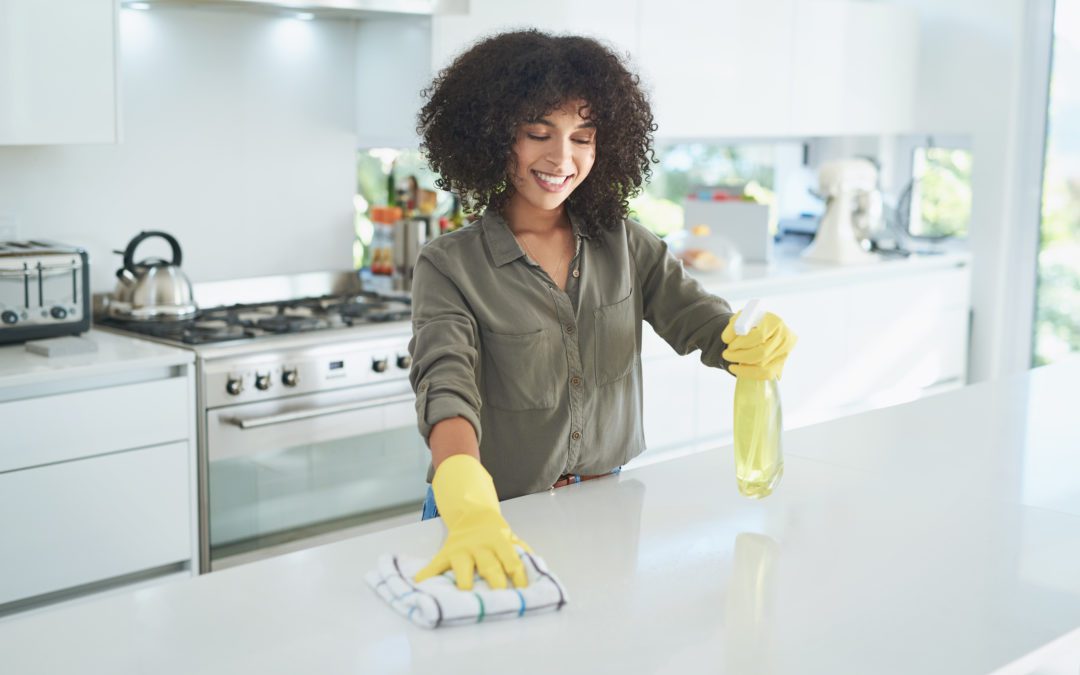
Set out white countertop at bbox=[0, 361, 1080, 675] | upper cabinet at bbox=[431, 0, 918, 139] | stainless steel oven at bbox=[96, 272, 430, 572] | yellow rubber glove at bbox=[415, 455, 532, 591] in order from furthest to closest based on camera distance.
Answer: upper cabinet at bbox=[431, 0, 918, 139], stainless steel oven at bbox=[96, 272, 430, 572], yellow rubber glove at bbox=[415, 455, 532, 591], white countertop at bbox=[0, 361, 1080, 675]

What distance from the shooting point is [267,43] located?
3439 mm

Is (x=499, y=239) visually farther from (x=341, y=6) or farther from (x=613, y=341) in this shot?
(x=341, y=6)

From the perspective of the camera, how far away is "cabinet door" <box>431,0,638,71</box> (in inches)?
129

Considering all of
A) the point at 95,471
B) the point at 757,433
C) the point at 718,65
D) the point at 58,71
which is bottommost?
the point at 95,471

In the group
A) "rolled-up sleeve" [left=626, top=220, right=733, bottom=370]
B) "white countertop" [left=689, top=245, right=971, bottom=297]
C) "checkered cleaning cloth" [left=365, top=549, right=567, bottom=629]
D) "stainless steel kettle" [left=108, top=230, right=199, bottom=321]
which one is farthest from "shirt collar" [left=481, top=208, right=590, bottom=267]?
"white countertop" [left=689, top=245, right=971, bottom=297]

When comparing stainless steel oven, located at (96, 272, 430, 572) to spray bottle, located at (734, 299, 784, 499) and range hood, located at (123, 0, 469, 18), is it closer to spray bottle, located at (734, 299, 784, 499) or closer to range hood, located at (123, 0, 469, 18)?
range hood, located at (123, 0, 469, 18)

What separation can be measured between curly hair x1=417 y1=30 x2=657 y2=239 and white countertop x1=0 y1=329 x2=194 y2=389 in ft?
3.27

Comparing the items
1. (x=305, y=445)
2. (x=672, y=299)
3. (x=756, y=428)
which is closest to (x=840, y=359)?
(x=305, y=445)

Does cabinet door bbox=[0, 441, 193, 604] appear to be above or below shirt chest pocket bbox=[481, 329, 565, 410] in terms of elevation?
below

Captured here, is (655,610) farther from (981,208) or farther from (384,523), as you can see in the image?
(981,208)

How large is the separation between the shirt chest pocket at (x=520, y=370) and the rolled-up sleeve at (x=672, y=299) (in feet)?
0.69

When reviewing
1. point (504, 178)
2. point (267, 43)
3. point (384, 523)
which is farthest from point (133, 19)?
point (504, 178)

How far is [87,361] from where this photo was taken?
250 cm

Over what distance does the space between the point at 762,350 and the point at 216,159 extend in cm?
220
